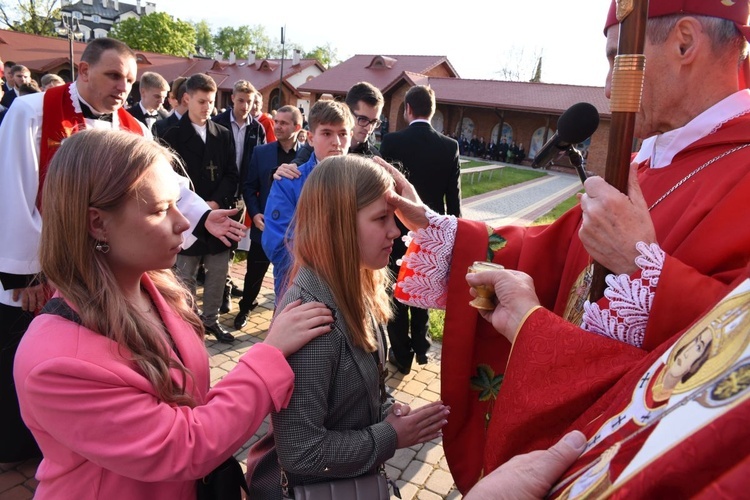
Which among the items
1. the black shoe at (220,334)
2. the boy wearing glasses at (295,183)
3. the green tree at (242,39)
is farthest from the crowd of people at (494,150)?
the green tree at (242,39)

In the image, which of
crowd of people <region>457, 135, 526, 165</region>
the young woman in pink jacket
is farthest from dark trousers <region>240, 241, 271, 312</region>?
crowd of people <region>457, 135, 526, 165</region>

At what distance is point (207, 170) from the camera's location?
15.2 ft

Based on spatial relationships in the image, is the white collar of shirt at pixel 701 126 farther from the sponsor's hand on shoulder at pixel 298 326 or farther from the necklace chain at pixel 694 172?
the sponsor's hand on shoulder at pixel 298 326

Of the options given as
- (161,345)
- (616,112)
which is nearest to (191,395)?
(161,345)

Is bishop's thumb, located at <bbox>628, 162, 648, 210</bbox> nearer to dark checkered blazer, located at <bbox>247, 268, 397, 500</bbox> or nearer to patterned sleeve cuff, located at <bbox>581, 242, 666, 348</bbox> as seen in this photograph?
patterned sleeve cuff, located at <bbox>581, 242, 666, 348</bbox>

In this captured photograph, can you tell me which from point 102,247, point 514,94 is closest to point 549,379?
point 102,247

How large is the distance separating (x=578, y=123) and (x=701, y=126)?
346 mm

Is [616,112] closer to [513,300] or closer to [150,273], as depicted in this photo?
[513,300]

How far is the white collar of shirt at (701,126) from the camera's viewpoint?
1420 millimetres

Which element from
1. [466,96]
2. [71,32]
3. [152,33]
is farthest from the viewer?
[152,33]

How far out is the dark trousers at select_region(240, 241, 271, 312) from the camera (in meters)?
4.77

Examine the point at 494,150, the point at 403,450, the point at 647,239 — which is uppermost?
the point at 647,239

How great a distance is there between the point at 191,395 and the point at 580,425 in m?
1.03

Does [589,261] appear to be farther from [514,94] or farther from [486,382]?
[514,94]
